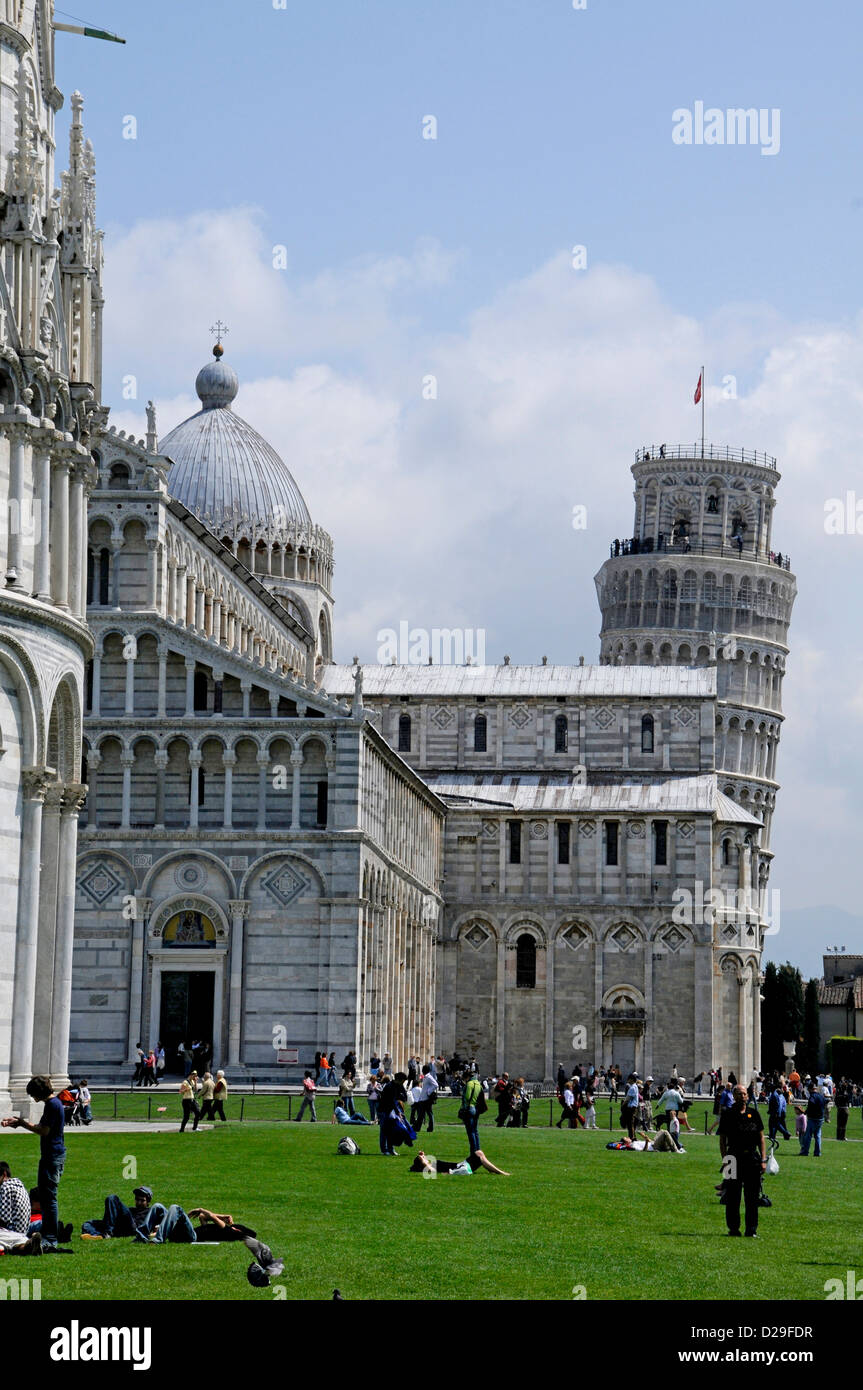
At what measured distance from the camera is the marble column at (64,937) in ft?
124

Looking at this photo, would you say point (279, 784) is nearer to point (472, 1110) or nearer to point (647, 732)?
point (472, 1110)

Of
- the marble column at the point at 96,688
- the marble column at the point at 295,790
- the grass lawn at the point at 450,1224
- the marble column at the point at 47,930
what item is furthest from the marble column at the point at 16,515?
the marble column at the point at 96,688

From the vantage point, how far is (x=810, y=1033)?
116812 mm

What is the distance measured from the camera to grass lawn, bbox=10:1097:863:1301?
19203 millimetres

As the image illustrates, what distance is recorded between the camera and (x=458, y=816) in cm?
8888

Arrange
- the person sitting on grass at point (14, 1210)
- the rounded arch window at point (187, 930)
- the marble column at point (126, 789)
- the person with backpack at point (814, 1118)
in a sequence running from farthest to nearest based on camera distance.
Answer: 1. the marble column at point (126, 789)
2. the rounded arch window at point (187, 930)
3. the person with backpack at point (814, 1118)
4. the person sitting on grass at point (14, 1210)

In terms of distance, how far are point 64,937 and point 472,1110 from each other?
8.43 m

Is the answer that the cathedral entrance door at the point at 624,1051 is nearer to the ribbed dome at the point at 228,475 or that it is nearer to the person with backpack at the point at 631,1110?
the ribbed dome at the point at 228,475

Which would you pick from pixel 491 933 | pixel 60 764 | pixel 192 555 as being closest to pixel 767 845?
pixel 491 933

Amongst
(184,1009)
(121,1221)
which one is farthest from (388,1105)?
(184,1009)

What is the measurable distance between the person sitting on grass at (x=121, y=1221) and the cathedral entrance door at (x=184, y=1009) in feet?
139

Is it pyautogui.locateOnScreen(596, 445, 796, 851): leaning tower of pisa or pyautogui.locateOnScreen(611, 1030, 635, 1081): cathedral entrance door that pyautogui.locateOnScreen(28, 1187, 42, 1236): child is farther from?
pyautogui.locateOnScreen(596, 445, 796, 851): leaning tower of pisa

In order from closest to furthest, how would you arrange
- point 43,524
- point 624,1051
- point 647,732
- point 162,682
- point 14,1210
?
point 14,1210
point 43,524
point 162,682
point 624,1051
point 647,732
